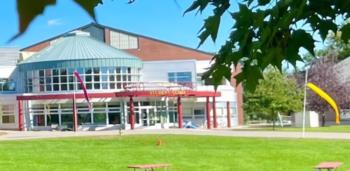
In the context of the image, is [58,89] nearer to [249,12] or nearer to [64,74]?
[64,74]

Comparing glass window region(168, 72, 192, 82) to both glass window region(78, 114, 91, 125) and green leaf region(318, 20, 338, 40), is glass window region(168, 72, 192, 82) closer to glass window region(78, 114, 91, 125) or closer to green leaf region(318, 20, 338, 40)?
glass window region(78, 114, 91, 125)

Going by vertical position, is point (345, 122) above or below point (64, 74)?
below

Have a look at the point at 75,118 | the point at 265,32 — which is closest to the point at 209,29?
the point at 265,32

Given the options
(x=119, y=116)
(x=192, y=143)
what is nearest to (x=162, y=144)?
(x=192, y=143)

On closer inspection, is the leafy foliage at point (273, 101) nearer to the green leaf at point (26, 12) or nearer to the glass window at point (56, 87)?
the glass window at point (56, 87)

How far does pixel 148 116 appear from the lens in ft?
185

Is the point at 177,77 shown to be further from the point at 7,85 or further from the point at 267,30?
the point at 267,30

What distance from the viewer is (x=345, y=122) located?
72688mm

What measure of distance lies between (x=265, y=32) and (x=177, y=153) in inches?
1049

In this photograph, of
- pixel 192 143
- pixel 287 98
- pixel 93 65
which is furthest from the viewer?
pixel 287 98

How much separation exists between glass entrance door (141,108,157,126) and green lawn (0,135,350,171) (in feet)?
55.2

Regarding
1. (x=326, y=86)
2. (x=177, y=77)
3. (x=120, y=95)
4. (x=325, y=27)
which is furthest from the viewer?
(x=326, y=86)

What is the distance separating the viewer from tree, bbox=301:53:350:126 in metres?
68.6

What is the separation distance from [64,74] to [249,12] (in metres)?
53.6
